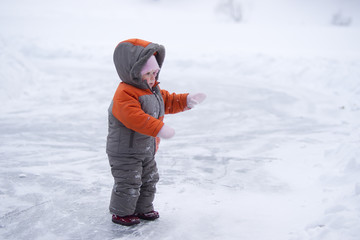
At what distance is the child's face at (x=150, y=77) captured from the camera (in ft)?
7.74

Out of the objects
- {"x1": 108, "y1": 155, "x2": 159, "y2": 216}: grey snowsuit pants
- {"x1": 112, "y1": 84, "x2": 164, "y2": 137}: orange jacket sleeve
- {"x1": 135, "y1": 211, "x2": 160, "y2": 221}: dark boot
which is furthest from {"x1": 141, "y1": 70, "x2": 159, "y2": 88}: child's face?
{"x1": 135, "y1": 211, "x2": 160, "y2": 221}: dark boot

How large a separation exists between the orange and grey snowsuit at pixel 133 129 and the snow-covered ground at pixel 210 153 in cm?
21

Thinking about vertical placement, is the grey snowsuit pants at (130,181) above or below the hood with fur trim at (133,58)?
below

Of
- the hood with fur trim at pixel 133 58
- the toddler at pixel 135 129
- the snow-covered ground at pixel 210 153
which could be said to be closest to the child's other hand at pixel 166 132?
the toddler at pixel 135 129

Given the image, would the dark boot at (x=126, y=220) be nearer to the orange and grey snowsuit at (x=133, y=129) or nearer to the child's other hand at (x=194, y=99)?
the orange and grey snowsuit at (x=133, y=129)

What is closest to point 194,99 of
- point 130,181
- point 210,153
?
point 130,181

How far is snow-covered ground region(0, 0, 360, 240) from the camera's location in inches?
102

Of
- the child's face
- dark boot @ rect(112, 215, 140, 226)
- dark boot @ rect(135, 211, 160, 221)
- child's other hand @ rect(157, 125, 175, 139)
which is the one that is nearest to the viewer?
child's other hand @ rect(157, 125, 175, 139)

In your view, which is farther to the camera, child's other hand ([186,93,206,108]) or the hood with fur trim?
child's other hand ([186,93,206,108])

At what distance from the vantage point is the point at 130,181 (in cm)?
243

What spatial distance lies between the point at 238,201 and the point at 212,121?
279 cm

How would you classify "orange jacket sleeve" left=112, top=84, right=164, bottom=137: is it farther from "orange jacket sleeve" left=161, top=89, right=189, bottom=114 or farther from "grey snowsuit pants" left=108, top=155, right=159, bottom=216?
"orange jacket sleeve" left=161, top=89, right=189, bottom=114

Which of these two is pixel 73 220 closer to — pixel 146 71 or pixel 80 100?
pixel 146 71

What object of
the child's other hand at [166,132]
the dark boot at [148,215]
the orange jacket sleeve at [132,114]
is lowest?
the dark boot at [148,215]
